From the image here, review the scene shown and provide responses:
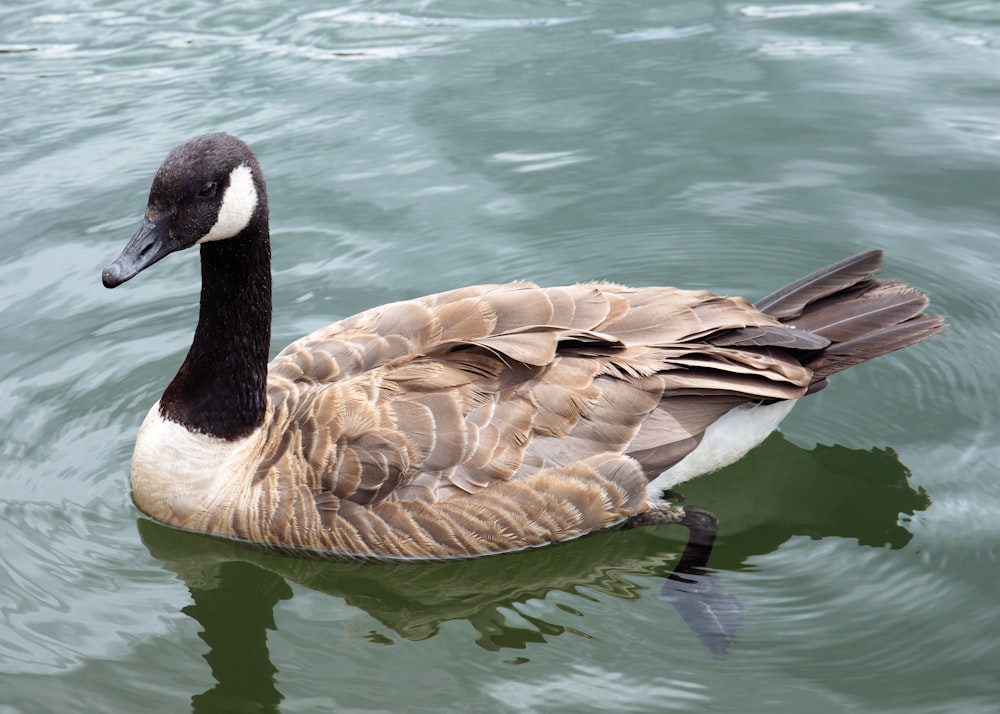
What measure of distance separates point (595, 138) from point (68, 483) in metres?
5.69

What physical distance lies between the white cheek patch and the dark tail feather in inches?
119

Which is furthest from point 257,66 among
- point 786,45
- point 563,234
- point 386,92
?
point 786,45

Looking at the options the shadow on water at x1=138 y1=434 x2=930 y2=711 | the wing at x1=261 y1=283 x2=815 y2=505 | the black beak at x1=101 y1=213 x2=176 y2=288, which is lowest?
the shadow on water at x1=138 y1=434 x2=930 y2=711

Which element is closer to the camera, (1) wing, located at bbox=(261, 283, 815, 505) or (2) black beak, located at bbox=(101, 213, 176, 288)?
(2) black beak, located at bbox=(101, 213, 176, 288)

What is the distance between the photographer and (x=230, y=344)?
6648 millimetres

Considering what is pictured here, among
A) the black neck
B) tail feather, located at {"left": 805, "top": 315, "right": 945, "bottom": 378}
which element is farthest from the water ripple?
the black neck

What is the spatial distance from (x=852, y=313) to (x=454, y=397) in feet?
7.90

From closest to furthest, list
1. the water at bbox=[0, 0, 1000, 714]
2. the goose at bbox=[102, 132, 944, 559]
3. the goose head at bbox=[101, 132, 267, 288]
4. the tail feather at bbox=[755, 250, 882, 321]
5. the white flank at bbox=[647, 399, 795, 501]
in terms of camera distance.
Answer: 1. the water at bbox=[0, 0, 1000, 714]
2. the goose head at bbox=[101, 132, 267, 288]
3. the goose at bbox=[102, 132, 944, 559]
4. the white flank at bbox=[647, 399, 795, 501]
5. the tail feather at bbox=[755, 250, 882, 321]

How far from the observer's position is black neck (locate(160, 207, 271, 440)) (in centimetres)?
660

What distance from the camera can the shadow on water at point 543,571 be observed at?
19.5ft

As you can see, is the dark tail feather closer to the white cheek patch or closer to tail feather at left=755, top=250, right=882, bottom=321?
tail feather at left=755, top=250, right=882, bottom=321

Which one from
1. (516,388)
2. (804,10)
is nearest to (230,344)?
(516,388)

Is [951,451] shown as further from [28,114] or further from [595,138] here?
[28,114]

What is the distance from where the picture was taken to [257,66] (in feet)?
40.7
